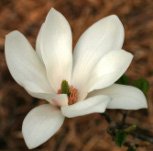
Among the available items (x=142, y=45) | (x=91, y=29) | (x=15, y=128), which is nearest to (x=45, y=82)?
(x=91, y=29)

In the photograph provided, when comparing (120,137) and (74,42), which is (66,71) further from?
(74,42)

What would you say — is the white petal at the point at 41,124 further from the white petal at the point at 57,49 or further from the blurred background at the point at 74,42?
the blurred background at the point at 74,42

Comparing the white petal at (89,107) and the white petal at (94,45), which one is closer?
the white petal at (89,107)

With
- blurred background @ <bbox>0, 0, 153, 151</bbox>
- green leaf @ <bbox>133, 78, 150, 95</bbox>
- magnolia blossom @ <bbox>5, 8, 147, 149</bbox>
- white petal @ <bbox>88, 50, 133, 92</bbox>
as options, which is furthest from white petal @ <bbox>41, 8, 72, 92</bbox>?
blurred background @ <bbox>0, 0, 153, 151</bbox>

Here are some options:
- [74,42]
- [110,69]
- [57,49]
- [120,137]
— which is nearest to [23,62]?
[57,49]

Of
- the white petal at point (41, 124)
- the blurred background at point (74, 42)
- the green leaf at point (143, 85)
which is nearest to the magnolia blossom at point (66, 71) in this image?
the white petal at point (41, 124)

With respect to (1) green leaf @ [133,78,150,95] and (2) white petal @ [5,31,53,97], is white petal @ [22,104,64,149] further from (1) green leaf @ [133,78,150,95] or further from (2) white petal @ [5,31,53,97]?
(1) green leaf @ [133,78,150,95]
